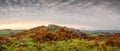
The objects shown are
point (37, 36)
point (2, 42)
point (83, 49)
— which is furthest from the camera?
point (37, 36)

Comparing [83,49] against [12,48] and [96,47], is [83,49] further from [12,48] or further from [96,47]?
[12,48]

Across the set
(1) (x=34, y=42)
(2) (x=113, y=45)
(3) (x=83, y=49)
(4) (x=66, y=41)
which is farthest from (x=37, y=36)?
(2) (x=113, y=45)

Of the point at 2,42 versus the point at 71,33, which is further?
the point at 71,33

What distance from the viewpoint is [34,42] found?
2786cm

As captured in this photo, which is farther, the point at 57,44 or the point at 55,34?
the point at 55,34

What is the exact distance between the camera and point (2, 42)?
27.1 metres

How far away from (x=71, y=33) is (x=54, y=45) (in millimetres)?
6464

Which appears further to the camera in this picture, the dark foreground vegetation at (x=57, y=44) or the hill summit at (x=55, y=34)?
the hill summit at (x=55, y=34)

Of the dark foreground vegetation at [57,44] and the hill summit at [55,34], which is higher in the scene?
the hill summit at [55,34]

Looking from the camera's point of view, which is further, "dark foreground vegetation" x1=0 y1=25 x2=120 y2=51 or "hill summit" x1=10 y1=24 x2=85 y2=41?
"hill summit" x1=10 y1=24 x2=85 y2=41

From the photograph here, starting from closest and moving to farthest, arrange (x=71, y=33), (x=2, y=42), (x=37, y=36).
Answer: (x=2, y=42) < (x=37, y=36) < (x=71, y=33)

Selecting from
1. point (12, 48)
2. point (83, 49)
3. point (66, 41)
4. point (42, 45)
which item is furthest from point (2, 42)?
point (83, 49)

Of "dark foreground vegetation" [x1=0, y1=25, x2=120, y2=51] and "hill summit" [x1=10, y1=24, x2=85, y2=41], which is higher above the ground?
"hill summit" [x1=10, y1=24, x2=85, y2=41]

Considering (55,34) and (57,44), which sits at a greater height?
(55,34)
